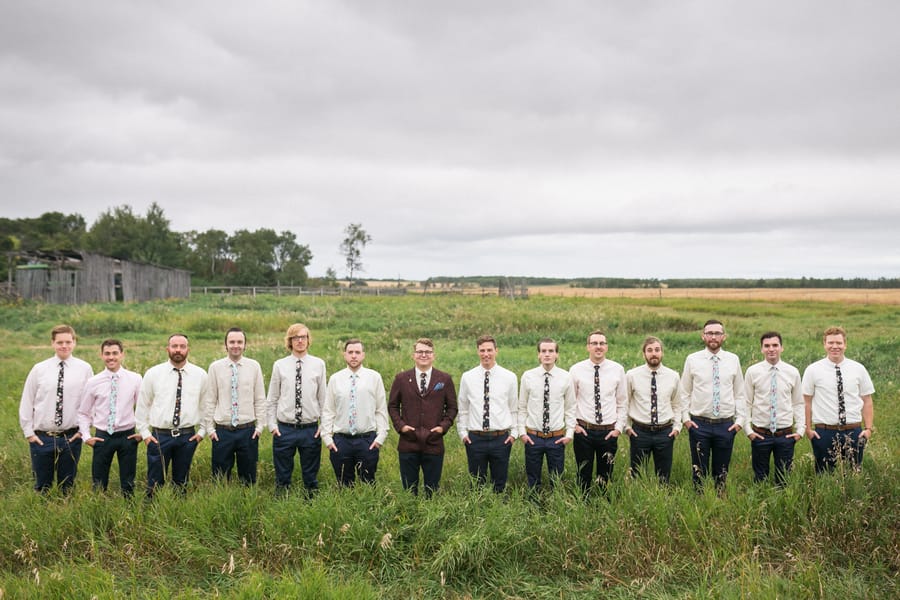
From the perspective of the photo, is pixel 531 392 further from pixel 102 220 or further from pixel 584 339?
pixel 102 220

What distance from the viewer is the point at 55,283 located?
35.5 meters

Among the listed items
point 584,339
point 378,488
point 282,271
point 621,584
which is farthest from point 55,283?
point 282,271

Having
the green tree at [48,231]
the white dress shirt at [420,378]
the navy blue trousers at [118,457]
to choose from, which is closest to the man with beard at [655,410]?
the white dress shirt at [420,378]

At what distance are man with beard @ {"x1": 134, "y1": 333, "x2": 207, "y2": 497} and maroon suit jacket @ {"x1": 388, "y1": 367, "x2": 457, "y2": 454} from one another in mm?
2150

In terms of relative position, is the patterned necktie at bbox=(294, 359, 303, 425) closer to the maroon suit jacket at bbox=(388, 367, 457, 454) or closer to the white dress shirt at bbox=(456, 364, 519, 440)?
the maroon suit jacket at bbox=(388, 367, 457, 454)

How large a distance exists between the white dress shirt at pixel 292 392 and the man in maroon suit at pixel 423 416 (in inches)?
35.4

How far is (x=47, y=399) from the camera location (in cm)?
661

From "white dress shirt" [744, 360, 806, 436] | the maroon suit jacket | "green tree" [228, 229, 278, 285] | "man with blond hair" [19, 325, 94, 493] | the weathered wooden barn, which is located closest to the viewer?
the maroon suit jacket

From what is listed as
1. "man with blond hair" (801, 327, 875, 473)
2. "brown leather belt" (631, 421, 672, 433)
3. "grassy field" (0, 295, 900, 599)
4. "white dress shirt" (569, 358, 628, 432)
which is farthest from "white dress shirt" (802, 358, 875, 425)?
"white dress shirt" (569, 358, 628, 432)

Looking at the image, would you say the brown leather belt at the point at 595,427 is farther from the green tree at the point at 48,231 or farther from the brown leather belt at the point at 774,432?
the green tree at the point at 48,231

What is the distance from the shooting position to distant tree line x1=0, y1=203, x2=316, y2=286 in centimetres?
7556

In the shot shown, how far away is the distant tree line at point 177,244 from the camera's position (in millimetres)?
75562

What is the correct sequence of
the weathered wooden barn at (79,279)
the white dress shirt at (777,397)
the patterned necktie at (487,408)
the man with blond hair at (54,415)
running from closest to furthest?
the patterned necktie at (487,408)
the man with blond hair at (54,415)
the white dress shirt at (777,397)
the weathered wooden barn at (79,279)

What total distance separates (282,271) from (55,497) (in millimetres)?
79109
